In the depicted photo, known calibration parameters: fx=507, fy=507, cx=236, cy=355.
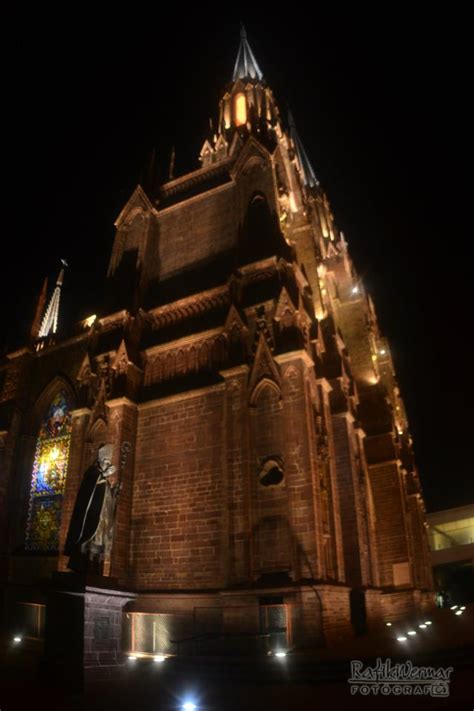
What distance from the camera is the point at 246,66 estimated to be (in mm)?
34594

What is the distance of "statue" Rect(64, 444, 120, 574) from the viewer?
29.8 feet

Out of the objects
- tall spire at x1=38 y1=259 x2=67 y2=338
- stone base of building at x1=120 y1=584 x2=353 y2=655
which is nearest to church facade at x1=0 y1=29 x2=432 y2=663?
stone base of building at x1=120 y1=584 x2=353 y2=655

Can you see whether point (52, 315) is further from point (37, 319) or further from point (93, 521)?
point (93, 521)

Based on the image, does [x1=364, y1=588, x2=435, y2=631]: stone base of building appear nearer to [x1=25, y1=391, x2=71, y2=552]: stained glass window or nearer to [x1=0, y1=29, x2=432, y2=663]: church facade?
[x1=0, y1=29, x2=432, y2=663]: church facade

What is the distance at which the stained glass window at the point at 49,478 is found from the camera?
18.9 metres

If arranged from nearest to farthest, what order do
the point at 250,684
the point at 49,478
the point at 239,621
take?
1. the point at 250,684
2. the point at 239,621
3. the point at 49,478

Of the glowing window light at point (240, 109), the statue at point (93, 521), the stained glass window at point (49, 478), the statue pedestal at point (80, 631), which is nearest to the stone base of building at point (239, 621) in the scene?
the statue pedestal at point (80, 631)

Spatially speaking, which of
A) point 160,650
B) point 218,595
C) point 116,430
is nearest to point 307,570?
point 218,595

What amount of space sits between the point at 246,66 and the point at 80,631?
118 feet

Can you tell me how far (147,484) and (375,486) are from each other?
33.8ft

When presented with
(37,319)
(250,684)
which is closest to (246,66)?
(37,319)

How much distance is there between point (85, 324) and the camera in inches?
876

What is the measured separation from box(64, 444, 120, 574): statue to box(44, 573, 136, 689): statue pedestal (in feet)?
1.31

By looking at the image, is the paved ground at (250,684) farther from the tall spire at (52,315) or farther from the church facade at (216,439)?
the tall spire at (52,315)
